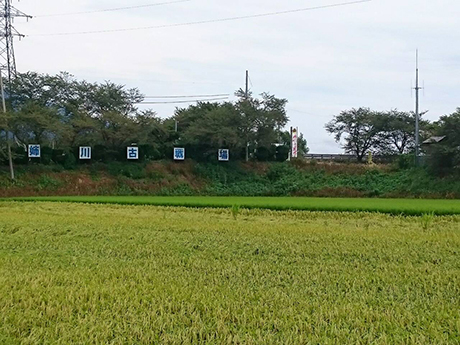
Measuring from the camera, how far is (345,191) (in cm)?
3281

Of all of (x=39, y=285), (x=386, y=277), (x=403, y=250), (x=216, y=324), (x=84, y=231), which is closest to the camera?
(x=216, y=324)

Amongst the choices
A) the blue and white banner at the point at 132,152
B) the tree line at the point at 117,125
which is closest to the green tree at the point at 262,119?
the tree line at the point at 117,125

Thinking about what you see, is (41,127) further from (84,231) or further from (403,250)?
(403,250)

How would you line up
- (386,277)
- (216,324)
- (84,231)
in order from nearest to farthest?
(216,324) < (386,277) < (84,231)

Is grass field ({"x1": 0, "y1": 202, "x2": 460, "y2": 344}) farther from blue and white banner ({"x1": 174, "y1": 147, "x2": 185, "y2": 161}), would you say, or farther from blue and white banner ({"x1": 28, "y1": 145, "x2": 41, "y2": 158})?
blue and white banner ({"x1": 174, "y1": 147, "x2": 185, "y2": 161})

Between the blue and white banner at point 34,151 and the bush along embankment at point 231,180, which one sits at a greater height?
the blue and white banner at point 34,151

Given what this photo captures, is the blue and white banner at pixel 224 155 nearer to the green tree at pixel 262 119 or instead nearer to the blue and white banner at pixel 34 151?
the green tree at pixel 262 119

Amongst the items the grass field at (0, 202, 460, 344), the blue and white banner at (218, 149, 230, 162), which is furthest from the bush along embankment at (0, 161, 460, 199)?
the grass field at (0, 202, 460, 344)

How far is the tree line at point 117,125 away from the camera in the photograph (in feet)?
103

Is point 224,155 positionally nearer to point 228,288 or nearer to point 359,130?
point 359,130

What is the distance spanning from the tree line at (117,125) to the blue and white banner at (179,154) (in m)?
0.54

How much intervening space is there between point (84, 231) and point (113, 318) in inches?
277

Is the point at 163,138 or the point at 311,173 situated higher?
the point at 163,138

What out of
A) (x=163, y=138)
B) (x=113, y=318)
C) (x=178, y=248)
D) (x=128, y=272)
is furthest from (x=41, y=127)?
(x=113, y=318)
